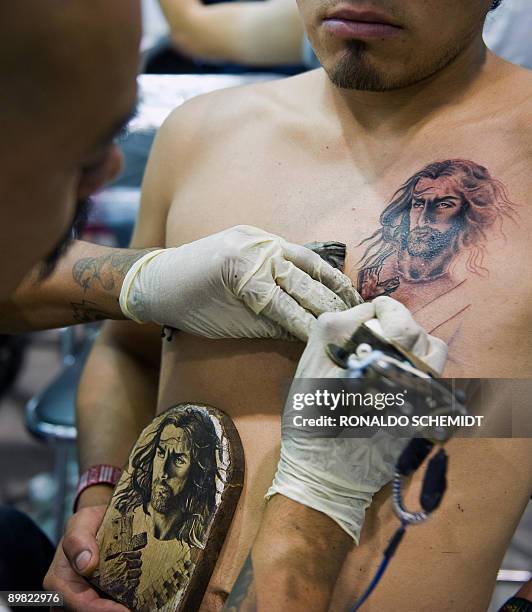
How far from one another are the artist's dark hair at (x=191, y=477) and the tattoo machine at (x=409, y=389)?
0.80 ft

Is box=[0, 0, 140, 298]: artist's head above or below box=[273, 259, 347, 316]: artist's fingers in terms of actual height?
above

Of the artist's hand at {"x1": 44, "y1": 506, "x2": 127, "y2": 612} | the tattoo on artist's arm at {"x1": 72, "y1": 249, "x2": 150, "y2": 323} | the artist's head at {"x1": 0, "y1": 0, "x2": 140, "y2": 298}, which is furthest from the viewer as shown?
the tattoo on artist's arm at {"x1": 72, "y1": 249, "x2": 150, "y2": 323}

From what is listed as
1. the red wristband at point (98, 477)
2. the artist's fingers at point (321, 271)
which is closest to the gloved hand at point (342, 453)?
the artist's fingers at point (321, 271)

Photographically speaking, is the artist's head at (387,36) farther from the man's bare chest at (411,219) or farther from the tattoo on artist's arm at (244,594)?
the tattoo on artist's arm at (244,594)

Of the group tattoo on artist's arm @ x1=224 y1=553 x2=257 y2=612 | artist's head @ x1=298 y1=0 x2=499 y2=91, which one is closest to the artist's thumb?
tattoo on artist's arm @ x1=224 y1=553 x2=257 y2=612

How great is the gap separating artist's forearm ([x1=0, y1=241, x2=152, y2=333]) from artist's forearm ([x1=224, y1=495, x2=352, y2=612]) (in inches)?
18.5

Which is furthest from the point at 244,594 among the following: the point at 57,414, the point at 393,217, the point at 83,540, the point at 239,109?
the point at 57,414

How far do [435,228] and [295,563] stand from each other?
481mm

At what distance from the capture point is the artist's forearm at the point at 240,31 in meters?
2.80

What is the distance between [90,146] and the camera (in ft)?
2.36

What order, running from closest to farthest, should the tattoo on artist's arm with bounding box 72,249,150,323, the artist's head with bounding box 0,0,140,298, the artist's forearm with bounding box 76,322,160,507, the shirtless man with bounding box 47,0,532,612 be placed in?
the artist's head with bounding box 0,0,140,298 → the shirtless man with bounding box 47,0,532,612 → the tattoo on artist's arm with bounding box 72,249,150,323 → the artist's forearm with bounding box 76,322,160,507

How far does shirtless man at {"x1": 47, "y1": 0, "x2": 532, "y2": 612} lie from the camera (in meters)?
1.01

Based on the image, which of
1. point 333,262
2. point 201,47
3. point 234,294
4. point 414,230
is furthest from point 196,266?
point 201,47

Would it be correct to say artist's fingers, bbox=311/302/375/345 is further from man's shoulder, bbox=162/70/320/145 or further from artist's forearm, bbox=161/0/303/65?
artist's forearm, bbox=161/0/303/65
